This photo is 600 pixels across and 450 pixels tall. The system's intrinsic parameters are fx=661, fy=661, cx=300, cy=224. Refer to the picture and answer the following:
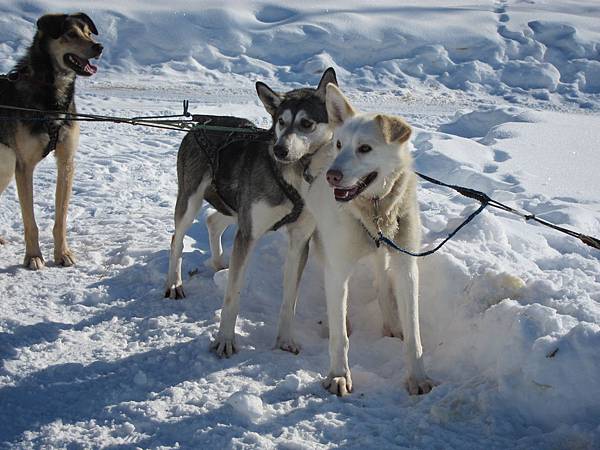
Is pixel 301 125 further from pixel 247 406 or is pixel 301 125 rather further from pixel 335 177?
pixel 247 406

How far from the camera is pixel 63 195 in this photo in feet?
15.6

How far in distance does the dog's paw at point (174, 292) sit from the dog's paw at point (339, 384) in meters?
1.41

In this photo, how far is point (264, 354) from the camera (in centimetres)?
345

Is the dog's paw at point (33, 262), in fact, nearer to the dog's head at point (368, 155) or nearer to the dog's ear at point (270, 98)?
the dog's ear at point (270, 98)

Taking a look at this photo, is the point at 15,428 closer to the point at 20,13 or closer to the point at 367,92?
the point at 367,92

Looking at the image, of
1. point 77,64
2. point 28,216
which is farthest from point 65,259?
point 77,64

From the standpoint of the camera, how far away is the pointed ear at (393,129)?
2.82 m

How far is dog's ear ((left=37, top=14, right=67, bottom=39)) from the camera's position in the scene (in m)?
4.40

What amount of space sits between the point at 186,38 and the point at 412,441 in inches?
490

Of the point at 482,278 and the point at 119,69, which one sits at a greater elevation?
the point at 482,278

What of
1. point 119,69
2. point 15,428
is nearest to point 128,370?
point 15,428

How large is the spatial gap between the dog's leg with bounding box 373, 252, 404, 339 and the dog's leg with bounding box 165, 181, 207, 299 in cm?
123

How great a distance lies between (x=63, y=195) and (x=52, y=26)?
116 centimetres

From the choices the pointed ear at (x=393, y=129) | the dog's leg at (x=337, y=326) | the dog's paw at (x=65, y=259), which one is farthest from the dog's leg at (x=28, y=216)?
the pointed ear at (x=393, y=129)
